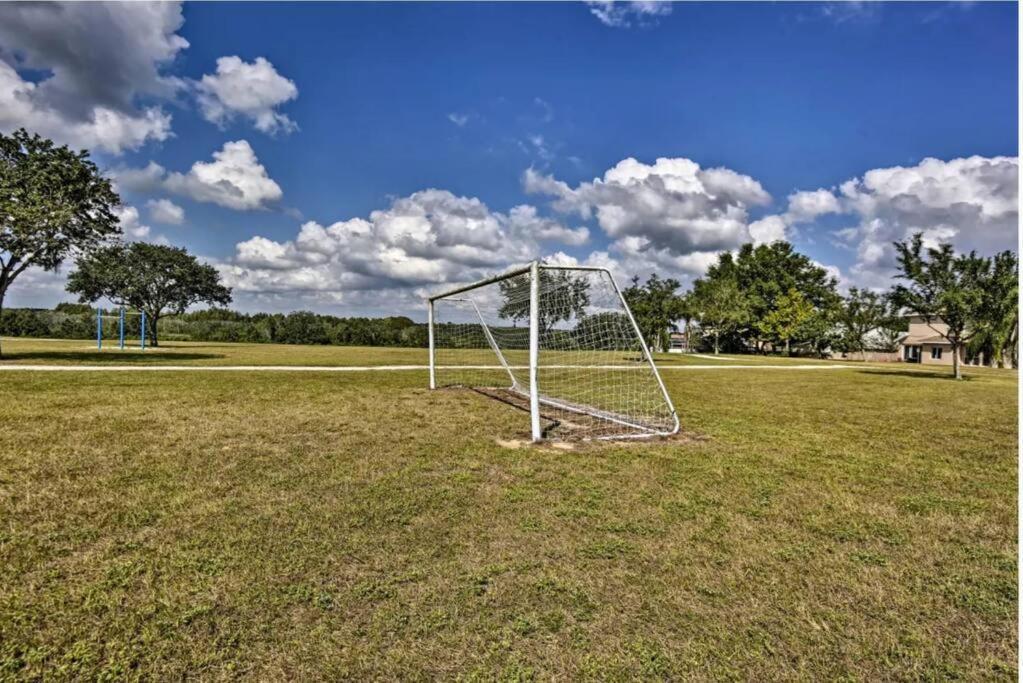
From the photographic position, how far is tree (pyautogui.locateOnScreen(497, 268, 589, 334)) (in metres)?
8.69

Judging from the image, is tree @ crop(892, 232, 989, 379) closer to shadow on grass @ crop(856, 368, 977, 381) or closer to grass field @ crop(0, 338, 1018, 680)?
shadow on grass @ crop(856, 368, 977, 381)

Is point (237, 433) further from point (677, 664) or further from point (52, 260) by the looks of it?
point (52, 260)

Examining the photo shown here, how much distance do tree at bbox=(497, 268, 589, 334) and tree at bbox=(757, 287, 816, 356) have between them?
40045 mm

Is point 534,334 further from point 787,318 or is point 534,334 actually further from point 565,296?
point 787,318

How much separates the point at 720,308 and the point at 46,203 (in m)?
38.6

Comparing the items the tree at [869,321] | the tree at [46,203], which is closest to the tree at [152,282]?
the tree at [46,203]

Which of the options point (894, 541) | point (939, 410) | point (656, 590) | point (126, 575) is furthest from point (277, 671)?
point (939, 410)

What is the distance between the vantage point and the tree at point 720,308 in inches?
1618

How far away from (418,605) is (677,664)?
1206mm

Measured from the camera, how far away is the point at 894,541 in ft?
11.6

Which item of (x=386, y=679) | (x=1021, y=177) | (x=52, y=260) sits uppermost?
(x=52, y=260)

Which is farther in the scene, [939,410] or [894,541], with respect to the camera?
[939,410]

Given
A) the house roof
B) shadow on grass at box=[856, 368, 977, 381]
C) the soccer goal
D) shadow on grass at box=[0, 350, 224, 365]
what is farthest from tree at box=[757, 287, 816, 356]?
shadow on grass at box=[0, 350, 224, 365]

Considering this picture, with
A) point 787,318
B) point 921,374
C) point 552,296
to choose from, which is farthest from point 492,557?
point 787,318
